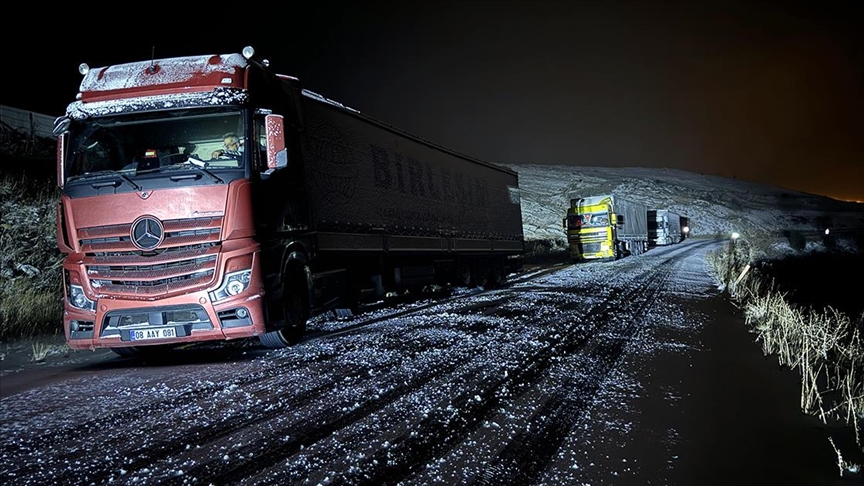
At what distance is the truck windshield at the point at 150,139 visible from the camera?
698cm

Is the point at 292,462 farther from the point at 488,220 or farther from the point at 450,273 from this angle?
the point at 488,220

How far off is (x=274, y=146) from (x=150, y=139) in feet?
5.47

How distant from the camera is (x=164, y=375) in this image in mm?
6254

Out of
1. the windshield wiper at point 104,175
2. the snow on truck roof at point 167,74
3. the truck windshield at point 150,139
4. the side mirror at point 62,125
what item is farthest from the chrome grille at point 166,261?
the snow on truck roof at point 167,74

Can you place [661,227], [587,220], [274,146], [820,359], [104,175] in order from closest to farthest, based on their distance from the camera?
[820,359]
[104,175]
[274,146]
[587,220]
[661,227]

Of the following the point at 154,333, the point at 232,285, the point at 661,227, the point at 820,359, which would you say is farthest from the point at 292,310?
the point at 661,227

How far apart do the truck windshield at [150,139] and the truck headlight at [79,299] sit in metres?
1.43

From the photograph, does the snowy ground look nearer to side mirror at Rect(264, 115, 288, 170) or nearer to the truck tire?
the truck tire

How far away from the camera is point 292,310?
Result: 7.64 metres

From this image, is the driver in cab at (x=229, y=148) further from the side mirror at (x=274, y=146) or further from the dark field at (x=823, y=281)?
the dark field at (x=823, y=281)

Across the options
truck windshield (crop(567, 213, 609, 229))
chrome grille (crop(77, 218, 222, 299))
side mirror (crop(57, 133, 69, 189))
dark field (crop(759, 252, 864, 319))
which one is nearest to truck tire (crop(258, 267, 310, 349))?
chrome grille (crop(77, 218, 222, 299))

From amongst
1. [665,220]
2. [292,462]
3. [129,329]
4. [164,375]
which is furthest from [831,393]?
[665,220]

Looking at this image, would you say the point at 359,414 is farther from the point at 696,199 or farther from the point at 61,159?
the point at 696,199

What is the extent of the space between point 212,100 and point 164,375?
343 cm
